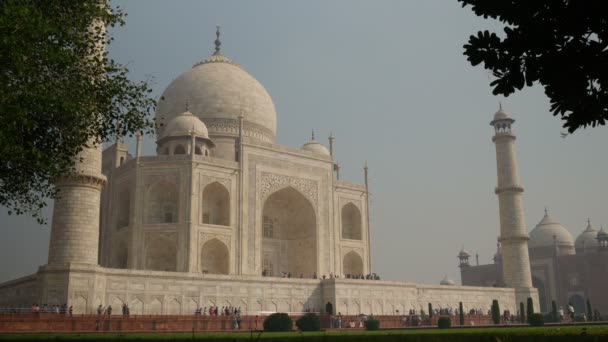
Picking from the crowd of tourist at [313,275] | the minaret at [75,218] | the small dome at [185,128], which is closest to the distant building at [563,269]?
the crowd of tourist at [313,275]

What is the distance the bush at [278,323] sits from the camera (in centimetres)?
1745

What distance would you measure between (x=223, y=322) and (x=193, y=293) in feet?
8.04

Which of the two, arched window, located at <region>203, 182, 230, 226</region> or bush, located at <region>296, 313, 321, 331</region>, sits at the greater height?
arched window, located at <region>203, 182, 230, 226</region>

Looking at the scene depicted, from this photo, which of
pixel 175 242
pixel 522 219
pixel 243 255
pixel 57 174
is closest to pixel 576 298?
pixel 522 219

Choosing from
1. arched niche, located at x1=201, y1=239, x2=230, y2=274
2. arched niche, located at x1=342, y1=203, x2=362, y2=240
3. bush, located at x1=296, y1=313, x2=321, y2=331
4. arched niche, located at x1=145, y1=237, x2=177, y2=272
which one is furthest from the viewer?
arched niche, located at x1=342, y1=203, x2=362, y2=240

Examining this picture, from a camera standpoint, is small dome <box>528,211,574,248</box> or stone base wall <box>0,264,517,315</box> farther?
small dome <box>528,211,574,248</box>

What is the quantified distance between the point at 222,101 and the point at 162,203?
711 cm

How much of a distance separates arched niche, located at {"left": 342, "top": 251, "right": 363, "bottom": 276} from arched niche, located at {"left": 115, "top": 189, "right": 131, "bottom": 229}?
10.2 m

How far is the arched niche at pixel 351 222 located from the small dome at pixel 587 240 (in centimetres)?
2199

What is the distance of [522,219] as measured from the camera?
30.5 metres

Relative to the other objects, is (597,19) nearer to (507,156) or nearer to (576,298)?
(507,156)

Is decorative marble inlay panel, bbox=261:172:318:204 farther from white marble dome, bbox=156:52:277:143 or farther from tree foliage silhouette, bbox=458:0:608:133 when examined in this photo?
tree foliage silhouette, bbox=458:0:608:133

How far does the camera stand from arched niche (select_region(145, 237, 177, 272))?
24.2 metres

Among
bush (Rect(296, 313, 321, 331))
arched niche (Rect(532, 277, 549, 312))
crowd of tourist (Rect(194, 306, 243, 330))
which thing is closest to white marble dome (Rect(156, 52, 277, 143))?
crowd of tourist (Rect(194, 306, 243, 330))
